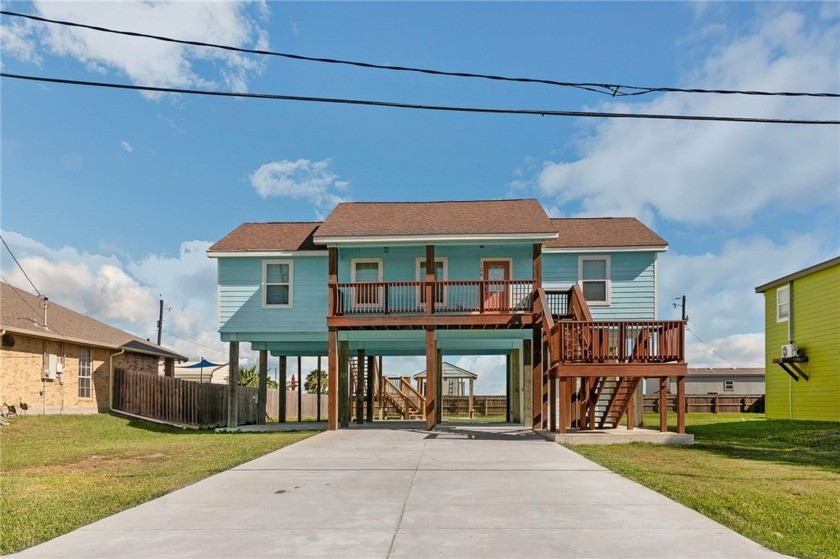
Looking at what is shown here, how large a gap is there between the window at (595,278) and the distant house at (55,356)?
15.9 m

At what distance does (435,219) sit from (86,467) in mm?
11771

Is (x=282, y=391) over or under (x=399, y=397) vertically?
over

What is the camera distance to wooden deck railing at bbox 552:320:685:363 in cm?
1505

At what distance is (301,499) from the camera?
26.5 feet

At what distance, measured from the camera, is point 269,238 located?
21891mm

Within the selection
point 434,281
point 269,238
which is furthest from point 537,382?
point 269,238

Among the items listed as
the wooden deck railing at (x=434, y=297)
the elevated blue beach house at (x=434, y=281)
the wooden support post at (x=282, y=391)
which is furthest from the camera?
the wooden support post at (x=282, y=391)

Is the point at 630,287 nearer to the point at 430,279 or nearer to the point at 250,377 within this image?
the point at 430,279

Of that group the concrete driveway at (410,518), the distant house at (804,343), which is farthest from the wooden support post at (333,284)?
the distant house at (804,343)

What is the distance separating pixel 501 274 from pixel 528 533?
575 inches

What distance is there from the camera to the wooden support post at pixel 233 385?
21.1 meters

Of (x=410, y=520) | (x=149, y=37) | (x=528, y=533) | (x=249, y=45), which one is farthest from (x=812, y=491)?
(x=149, y=37)

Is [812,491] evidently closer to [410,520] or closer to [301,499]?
[410,520]

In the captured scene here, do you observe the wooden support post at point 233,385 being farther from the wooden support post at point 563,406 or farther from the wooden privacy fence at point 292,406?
the wooden privacy fence at point 292,406
